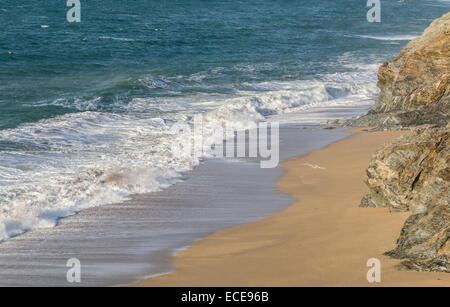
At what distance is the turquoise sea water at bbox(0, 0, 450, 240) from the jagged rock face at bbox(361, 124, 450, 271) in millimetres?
4073

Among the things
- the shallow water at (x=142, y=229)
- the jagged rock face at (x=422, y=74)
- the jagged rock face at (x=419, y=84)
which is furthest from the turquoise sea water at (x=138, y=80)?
the jagged rock face at (x=422, y=74)

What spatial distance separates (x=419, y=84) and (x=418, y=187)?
25.8ft

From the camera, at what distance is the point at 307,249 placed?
25.3 feet

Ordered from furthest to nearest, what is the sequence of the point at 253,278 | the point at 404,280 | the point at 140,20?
the point at 140,20 → the point at 253,278 → the point at 404,280

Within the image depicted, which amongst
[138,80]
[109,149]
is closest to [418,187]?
[109,149]

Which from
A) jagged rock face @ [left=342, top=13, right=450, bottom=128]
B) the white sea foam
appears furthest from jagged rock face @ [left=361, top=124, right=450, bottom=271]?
jagged rock face @ [left=342, top=13, right=450, bottom=128]

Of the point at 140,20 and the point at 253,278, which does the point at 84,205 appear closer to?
the point at 253,278

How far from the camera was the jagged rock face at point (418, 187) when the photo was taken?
266 inches

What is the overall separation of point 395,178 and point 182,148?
6788mm

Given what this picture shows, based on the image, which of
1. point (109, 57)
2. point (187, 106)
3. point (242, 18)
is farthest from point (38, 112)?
point (242, 18)

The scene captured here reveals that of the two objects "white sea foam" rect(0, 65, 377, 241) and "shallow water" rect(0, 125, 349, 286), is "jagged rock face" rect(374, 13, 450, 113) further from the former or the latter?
"shallow water" rect(0, 125, 349, 286)

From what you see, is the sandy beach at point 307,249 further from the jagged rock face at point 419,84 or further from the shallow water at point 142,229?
the jagged rock face at point 419,84

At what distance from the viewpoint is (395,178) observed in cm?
794

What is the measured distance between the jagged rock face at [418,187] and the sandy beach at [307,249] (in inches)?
7.9
